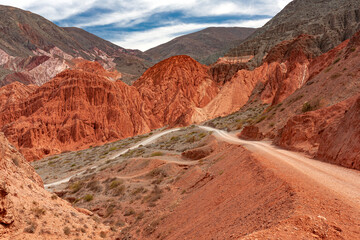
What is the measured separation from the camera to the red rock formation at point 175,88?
80500 mm

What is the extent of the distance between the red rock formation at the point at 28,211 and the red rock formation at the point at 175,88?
65.3 m

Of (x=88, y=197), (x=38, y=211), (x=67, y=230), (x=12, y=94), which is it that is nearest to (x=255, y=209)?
(x=67, y=230)

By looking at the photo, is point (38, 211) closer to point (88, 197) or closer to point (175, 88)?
point (88, 197)

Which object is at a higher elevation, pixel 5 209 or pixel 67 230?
pixel 5 209

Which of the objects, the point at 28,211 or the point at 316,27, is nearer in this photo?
the point at 28,211

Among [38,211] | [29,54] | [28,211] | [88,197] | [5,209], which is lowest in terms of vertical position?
[88,197]

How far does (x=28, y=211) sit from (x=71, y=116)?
56.5 m

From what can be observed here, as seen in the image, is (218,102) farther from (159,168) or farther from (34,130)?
(159,168)

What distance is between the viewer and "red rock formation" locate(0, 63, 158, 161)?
5597 centimetres

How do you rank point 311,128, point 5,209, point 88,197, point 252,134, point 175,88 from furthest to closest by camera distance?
point 175,88
point 252,134
point 88,197
point 311,128
point 5,209

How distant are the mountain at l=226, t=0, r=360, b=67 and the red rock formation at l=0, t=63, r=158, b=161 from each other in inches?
1837

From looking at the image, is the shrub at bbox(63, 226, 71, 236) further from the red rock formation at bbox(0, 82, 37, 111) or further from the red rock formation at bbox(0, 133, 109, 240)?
the red rock formation at bbox(0, 82, 37, 111)

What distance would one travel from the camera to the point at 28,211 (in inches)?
363

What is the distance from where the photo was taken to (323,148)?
44.4ft
